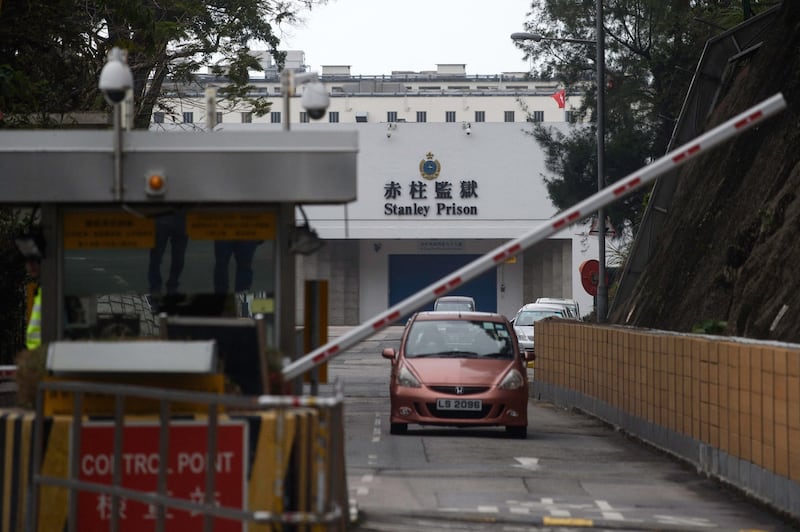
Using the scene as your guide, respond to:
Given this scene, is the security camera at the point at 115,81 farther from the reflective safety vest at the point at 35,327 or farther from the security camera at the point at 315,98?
the reflective safety vest at the point at 35,327

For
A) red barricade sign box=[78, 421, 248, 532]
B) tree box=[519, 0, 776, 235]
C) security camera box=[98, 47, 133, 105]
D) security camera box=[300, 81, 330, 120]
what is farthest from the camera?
tree box=[519, 0, 776, 235]

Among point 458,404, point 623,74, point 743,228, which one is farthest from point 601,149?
point 458,404

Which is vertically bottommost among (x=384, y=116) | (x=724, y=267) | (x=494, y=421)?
(x=494, y=421)

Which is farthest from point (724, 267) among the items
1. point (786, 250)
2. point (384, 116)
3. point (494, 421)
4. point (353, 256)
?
point (384, 116)

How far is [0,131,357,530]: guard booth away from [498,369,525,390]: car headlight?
26.9 feet

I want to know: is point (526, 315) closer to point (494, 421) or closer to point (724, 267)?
point (724, 267)

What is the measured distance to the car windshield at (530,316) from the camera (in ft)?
142

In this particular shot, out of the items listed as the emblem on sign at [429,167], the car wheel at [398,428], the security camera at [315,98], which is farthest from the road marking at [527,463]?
the emblem on sign at [429,167]

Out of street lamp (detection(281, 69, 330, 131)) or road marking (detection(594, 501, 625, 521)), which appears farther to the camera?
road marking (detection(594, 501, 625, 521))

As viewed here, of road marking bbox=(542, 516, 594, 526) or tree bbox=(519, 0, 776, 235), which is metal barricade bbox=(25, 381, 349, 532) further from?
tree bbox=(519, 0, 776, 235)

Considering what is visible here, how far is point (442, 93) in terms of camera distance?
120 meters

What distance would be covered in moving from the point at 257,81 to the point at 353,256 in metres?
45.3

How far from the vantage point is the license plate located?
61.2 feet

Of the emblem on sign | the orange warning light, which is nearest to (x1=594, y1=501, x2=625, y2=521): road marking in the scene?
the orange warning light
